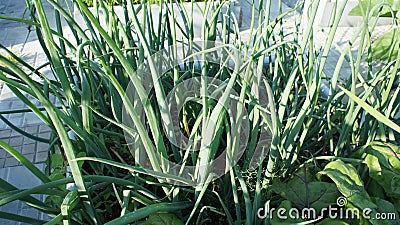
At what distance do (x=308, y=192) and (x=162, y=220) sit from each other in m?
0.21

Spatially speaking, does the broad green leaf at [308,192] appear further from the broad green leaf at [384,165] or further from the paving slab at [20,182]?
the paving slab at [20,182]

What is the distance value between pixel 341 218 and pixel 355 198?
0.17 ft

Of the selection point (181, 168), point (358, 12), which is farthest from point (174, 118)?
point (358, 12)

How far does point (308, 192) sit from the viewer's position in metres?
0.50

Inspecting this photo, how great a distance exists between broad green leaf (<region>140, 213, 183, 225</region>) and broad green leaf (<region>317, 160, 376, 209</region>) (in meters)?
0.21

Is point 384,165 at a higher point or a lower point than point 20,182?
higher

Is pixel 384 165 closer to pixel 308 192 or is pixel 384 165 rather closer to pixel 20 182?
pixel 308 192

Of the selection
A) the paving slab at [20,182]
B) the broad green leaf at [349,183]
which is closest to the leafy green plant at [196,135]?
the broad green leaf at [349,183]

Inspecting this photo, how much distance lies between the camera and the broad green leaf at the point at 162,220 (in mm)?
465

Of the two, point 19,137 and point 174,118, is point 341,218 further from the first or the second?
point 19,137

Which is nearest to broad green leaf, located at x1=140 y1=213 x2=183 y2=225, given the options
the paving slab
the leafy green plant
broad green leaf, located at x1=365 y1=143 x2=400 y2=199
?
the leafy green plant

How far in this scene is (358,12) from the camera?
759 millimetres

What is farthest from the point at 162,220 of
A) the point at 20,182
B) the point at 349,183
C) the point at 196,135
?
the point at 20,182

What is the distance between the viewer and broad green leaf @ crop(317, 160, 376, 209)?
1.42 feet
